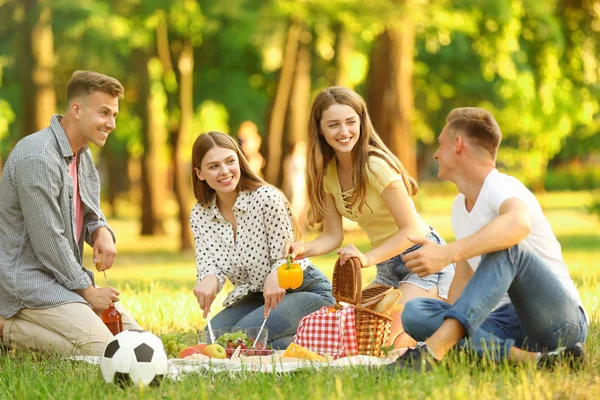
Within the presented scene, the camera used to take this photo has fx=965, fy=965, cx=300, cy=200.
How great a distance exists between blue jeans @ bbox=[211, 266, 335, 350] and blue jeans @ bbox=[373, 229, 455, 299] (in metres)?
0.39

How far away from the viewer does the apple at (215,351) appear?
17.9 ft

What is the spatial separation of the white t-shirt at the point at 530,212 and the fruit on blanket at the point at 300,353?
Answer: 1102 millimetres

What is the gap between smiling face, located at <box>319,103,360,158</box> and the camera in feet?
19.7

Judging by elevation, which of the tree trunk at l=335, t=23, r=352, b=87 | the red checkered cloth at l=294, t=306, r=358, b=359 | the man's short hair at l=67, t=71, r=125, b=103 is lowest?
the red checkered cloth at l=294, t=306, r=358, b=359

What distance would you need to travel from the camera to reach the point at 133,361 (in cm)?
471

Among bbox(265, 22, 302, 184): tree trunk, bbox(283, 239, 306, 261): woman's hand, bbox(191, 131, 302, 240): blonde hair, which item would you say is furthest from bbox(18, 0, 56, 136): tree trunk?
bbox(283, 239, 306, 261): woman's hand

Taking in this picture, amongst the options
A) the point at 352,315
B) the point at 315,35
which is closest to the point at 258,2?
the point at 315,35

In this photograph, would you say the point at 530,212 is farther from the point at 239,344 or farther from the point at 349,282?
the point at 239,344

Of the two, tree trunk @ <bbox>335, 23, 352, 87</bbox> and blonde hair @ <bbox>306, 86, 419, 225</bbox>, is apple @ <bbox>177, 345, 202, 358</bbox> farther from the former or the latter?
tree trunk @ <bbox>335, 23, 352, 87</bbox>

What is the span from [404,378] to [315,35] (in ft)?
56.1

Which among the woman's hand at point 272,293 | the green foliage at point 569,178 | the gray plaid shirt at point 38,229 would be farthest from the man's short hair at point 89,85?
the green foliage at point 569,178

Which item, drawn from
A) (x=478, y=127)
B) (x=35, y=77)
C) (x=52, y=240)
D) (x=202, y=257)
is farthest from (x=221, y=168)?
(x=35, y=77)

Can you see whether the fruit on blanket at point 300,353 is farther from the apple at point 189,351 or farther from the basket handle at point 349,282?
the apple at point 189,351

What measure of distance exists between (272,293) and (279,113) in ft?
48.6
